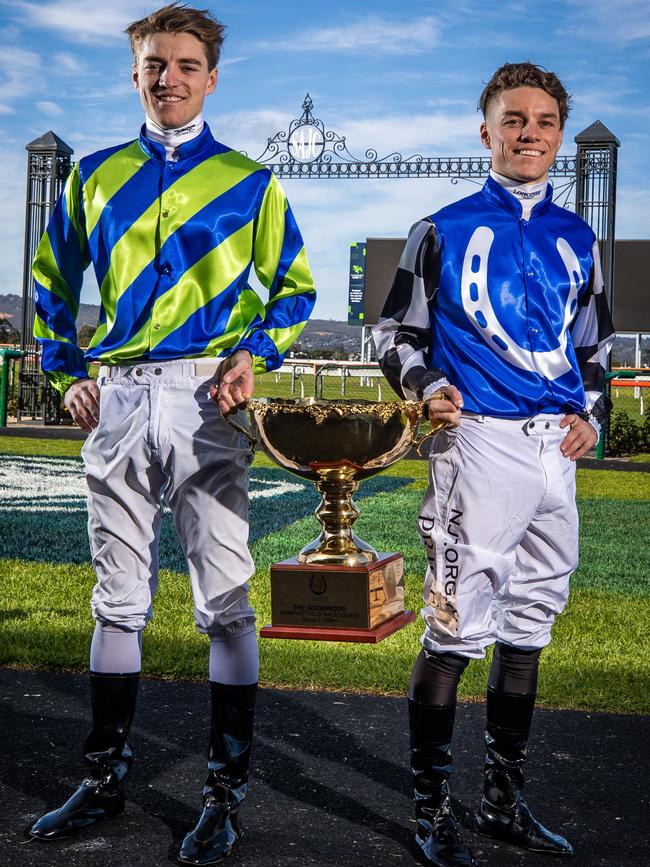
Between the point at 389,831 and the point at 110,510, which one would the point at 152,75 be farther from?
the point at 389,831

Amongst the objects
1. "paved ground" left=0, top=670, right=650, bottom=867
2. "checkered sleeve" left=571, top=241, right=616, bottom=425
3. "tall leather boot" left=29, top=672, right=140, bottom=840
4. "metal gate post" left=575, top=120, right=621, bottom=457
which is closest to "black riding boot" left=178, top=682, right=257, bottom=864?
"paved ground" left=0, top=670, right=650, bottom=867

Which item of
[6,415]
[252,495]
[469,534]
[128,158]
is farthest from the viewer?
[6,415]

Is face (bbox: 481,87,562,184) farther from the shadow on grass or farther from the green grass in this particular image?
the shadow on grass

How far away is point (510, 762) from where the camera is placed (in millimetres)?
3105

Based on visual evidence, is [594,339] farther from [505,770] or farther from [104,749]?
[104,749]

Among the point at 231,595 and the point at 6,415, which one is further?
the point at 6,415

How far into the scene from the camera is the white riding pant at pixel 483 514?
287cm

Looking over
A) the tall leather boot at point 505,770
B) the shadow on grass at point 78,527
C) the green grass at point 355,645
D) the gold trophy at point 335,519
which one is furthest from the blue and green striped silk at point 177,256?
the shadow on grass at point 78,527

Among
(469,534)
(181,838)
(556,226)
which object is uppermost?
(556,226)

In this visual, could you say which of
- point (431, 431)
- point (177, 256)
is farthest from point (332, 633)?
point (177, 256)

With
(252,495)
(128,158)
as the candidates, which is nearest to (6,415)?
(252,495)

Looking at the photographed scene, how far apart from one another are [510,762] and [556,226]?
1.49 metres

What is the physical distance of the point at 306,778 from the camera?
Answer: 3.49 metres

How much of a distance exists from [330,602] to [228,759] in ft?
1.86
